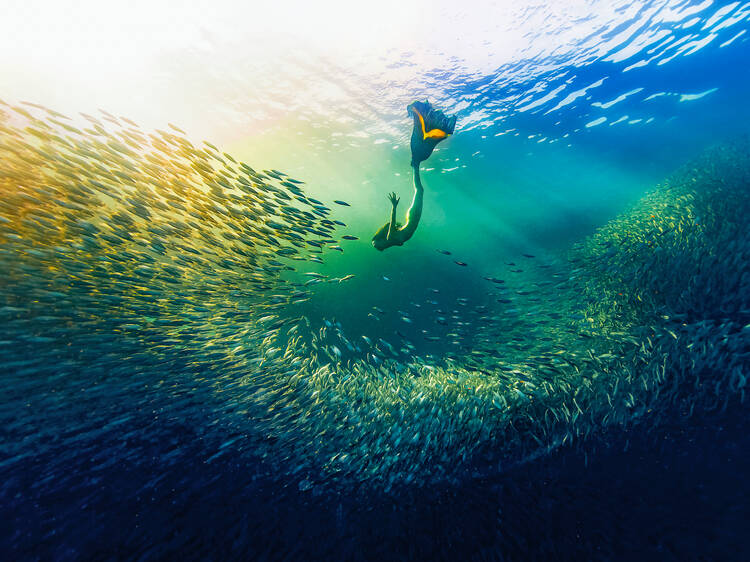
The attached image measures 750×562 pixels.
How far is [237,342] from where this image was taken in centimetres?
677

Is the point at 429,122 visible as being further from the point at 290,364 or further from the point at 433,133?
the point at 290,364

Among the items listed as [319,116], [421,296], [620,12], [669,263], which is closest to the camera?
[669,263]

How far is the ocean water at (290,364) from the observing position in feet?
15.0

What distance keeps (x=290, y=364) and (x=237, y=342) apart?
1263 mm

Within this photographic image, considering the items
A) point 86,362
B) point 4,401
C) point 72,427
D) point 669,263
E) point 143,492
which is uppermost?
point 669,263

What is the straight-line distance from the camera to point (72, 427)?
16.4 feet

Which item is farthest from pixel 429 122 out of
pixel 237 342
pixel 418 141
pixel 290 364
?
pixel 237 342

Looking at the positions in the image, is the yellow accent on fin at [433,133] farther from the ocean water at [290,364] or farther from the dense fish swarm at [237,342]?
the dense fish swarm at [237,342]

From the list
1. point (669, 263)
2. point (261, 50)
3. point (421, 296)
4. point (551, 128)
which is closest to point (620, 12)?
point (551, 128)

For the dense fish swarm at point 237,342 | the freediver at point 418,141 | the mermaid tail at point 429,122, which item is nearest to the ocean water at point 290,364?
the dense fish swarm at point 237,342

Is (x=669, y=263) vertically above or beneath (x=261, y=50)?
beneath

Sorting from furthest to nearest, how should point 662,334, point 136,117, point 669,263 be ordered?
point 136,117 < point 669,263 < point 662,334

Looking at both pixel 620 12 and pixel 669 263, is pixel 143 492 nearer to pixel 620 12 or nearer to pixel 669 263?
pixel 669 263

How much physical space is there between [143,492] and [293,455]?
2.45 meters
